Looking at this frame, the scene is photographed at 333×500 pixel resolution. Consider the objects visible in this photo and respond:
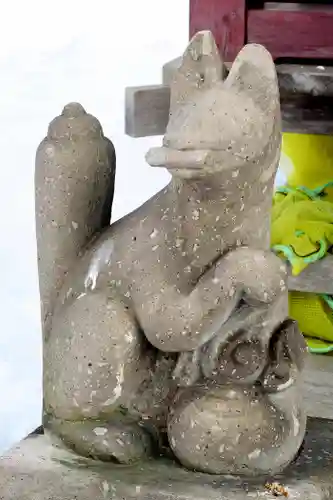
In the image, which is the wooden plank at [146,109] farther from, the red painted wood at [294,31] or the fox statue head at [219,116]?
the fox statue head at [219,116]

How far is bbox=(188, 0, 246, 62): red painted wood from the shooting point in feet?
5.32

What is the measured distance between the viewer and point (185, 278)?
2.88 feet

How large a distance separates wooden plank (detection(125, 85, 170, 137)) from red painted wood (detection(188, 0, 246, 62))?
0.53 ft

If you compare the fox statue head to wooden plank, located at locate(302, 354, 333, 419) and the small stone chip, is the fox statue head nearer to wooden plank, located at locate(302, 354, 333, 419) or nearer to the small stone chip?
the small stone chip

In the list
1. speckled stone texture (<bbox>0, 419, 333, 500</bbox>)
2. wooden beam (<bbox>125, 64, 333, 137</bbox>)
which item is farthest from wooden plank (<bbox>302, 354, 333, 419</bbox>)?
speckled stone texture (<bbox>0, 419, 333, 500</bbox>)

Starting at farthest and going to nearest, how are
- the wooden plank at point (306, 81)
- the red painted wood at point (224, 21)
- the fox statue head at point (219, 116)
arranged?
the red painted wood at point (224, 21) < the wooden plank at point (306, 81) < the fox statue head at point (219, 116)

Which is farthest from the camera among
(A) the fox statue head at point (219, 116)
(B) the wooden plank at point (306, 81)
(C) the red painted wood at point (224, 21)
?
(C) the red painted wood at point (224, 21)

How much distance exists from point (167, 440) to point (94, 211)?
0.75ft

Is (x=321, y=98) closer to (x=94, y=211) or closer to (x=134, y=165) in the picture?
(x=134, y=165)

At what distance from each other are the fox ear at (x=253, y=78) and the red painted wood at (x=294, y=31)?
758 mm

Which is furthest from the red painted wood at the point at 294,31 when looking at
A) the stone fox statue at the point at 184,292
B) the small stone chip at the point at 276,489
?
the small stone chip at the point at 276,489

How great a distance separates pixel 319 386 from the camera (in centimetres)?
165

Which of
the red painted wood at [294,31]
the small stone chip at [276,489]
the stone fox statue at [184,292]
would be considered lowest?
the small stone chip at [276,489]

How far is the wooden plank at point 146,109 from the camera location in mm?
1525
